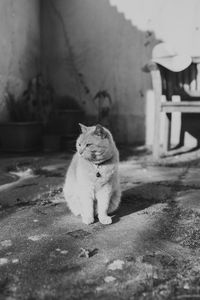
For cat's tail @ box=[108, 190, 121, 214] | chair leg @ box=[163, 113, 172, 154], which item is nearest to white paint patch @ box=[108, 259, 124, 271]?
cat's tail @ box=[108, 190, 121, 214]

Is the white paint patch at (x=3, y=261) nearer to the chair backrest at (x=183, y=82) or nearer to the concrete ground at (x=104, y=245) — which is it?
the concrete ground at (x=104, y=245)

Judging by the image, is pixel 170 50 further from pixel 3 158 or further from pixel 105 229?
pixel 105 229

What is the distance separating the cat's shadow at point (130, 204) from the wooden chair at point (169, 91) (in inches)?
60.1

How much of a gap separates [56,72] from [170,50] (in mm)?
1940

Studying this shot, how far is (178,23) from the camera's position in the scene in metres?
4.91

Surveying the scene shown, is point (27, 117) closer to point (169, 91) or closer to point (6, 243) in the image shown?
point (169, 91)

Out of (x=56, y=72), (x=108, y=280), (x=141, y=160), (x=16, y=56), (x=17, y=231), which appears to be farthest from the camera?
(x=56, y=72)

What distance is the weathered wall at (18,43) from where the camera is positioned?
203 inches

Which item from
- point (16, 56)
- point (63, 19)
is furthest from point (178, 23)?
point (16, 56)

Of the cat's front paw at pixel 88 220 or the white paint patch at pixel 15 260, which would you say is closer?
the white paint patch at pixel 15 260

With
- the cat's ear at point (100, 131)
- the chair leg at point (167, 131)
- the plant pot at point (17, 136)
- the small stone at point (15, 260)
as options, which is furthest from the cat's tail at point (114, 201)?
the plant pot at point (17, 136)

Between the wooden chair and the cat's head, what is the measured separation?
216 centimetres

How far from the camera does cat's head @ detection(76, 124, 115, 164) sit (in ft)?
7.27

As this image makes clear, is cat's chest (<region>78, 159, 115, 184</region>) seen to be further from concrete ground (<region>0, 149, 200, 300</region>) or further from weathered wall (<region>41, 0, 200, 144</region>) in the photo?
weathered wall (<region>41, 0, 200, 144</region>)
